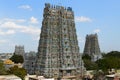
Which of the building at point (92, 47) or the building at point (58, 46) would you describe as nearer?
the building at point (58, 46)

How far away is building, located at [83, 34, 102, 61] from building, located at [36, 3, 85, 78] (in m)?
33.2

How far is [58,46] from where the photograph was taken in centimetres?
6175

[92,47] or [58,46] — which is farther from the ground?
[92,47]

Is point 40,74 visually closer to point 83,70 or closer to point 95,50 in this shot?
point 83,70

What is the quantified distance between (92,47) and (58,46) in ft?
125

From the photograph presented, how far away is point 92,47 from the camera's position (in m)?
98.3

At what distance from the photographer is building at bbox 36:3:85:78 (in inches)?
2368

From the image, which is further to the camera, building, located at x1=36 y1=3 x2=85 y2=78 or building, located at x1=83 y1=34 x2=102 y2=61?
building, located at x1=83 y1=34 x2=102 y2=61

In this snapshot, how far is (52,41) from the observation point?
60906mm

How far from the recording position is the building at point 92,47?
317 feet

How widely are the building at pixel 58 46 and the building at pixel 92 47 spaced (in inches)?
1308

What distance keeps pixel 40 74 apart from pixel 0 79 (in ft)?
55.9

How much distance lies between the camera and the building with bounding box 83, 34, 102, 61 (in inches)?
3809

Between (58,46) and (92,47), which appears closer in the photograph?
(58,46)
